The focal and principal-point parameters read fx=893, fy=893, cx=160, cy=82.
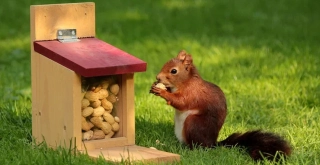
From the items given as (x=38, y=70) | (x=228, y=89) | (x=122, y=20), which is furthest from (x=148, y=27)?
(x=38, y=70)

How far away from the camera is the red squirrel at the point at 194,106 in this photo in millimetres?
5375

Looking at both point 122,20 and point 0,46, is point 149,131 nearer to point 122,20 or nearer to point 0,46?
point 0,46

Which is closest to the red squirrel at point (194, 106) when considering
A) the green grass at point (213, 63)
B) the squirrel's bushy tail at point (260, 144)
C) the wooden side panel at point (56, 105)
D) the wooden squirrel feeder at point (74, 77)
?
the squirrel's bushy tail at point (260, 144)

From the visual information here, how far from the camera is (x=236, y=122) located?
20.6ft

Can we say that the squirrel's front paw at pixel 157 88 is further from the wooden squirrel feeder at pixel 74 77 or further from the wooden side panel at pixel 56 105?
the wooden side panel at pixel 56 105

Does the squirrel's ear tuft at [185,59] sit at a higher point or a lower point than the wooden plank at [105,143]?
higher

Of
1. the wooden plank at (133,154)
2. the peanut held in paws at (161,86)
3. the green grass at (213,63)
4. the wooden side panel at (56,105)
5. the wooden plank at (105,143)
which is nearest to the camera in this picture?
the wooden plank at (133,154)

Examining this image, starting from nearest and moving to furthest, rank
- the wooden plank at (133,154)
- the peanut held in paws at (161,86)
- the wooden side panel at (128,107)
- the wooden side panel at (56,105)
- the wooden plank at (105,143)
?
the wooden plank at (133,154), the wooden side panel at (56,105), the wooden plank at (105,143), the wooden side panel at (128,107), the peanut held in paws at (161,86)

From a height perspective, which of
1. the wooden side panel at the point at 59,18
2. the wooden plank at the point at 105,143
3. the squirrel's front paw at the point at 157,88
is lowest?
the wooden plank at the point at 105,143

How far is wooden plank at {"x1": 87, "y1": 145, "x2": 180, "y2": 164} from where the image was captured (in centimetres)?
493

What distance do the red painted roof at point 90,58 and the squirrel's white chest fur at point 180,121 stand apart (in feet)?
1.49

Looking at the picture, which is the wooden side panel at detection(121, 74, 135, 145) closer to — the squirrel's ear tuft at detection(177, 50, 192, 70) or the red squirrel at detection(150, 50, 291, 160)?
the red squirrel at detection(150, 50, 291, 160)

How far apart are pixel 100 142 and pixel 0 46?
4235 mm

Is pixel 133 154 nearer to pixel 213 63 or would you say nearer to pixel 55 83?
pixel 55 83
